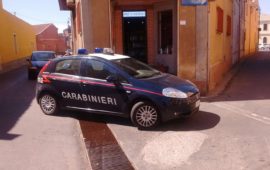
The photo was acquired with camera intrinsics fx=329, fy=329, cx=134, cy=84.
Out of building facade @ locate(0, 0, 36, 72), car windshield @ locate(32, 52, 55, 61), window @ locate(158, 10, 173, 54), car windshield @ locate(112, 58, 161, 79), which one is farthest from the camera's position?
building facade @ locate(0, 0, 36, 72)

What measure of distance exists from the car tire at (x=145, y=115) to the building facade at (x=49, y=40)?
48979 millimetres

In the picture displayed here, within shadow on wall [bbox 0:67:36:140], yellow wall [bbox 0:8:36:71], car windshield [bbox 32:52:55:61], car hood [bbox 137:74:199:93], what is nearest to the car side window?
shadow on wall [bbox 0:67:36:140]

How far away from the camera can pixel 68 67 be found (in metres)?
8.27

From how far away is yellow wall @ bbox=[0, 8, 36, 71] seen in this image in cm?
2484

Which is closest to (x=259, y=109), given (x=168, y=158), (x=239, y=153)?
(x=239, y=153)

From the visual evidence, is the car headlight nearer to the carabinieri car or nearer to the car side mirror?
the carabinieri car

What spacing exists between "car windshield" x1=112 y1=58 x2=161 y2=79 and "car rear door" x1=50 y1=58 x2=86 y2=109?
1.05m

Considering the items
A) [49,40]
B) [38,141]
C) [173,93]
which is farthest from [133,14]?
[49,40]

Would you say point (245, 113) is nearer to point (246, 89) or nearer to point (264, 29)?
point (246, 89)

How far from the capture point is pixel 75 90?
26.3ft

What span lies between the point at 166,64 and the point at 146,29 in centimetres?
173

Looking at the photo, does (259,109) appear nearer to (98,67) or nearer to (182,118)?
(182,118)

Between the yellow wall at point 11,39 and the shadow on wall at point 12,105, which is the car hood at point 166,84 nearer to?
the shadow on wall at point 12,105

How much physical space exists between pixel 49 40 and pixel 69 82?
50.9 meters
